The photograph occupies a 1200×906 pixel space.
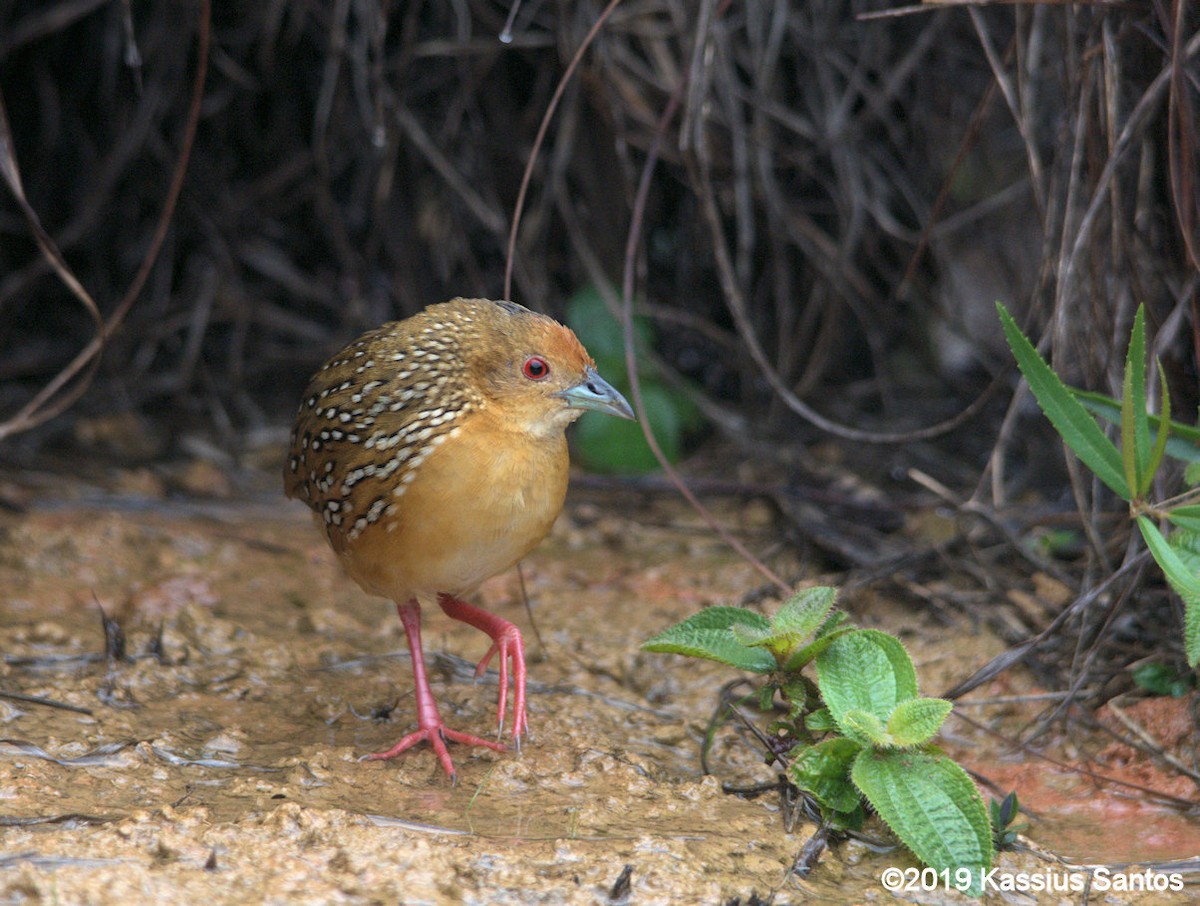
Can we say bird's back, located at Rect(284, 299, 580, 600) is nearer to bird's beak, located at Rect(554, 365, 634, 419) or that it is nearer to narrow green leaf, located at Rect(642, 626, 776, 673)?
bird's beak, located at Rect(554, 365, 634, 419)

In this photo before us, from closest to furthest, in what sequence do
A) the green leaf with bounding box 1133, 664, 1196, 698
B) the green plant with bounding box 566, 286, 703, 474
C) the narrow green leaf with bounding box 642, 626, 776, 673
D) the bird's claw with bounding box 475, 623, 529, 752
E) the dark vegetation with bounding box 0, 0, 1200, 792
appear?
the narrow green leaf with bounding box 642, 626, 776, 673, the bird's claw with bounding box 475, 623, 529, 752, the green leaf with bounding box 1133, 664, 1196, 698, the dark vegetation with bounding box 0, 0, 1200, 792, the green plant with bounding box 566, 286, 703, 474

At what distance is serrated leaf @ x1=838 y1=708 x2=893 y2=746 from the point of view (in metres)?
2.77

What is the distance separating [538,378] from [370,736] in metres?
1.06

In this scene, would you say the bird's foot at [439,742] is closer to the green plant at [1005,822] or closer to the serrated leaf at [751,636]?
the serrated leaf at [751,636]

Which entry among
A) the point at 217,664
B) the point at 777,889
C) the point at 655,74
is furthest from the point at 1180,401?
the point at 217,664

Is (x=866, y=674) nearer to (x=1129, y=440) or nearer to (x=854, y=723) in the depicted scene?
(x=854, y=723)

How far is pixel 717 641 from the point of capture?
3.06 metres

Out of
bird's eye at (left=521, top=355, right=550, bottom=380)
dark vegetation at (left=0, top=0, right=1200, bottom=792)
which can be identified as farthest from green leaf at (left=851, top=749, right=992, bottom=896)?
dark vegetation at (left=0, top=0, right=1200, bottom=792)

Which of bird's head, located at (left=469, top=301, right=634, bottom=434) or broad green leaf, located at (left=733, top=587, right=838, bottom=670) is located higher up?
bird's head, located at (left=469, top=301, right=634, bottom=434)

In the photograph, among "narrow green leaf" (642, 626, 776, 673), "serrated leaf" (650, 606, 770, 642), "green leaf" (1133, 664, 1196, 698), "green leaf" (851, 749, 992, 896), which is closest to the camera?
"green leaf" (851, 749, 992, 896)

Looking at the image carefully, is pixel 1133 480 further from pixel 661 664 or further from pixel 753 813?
pixel 661 664

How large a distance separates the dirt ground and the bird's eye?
92 centimetres

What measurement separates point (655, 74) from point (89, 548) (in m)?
2.72

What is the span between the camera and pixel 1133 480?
286 cm
